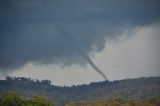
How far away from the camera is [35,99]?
184 metres

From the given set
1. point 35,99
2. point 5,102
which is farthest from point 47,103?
point 5,102

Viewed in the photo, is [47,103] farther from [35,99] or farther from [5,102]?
[5,102]

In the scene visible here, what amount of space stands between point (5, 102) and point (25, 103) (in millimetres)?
9080

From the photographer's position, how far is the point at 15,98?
591 ft

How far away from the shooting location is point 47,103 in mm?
181000

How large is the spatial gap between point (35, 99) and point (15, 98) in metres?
9.40

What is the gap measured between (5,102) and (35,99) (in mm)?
13835

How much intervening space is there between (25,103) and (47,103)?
10.0 m

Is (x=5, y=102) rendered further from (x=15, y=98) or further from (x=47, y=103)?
(x=47, y=103)

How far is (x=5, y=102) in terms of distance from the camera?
179500 millimetres

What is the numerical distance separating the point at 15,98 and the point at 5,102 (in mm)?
4819

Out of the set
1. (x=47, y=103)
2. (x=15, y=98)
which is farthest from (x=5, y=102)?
(x=47, y=103)

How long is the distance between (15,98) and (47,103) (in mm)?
14788

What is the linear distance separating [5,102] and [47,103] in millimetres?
19078
